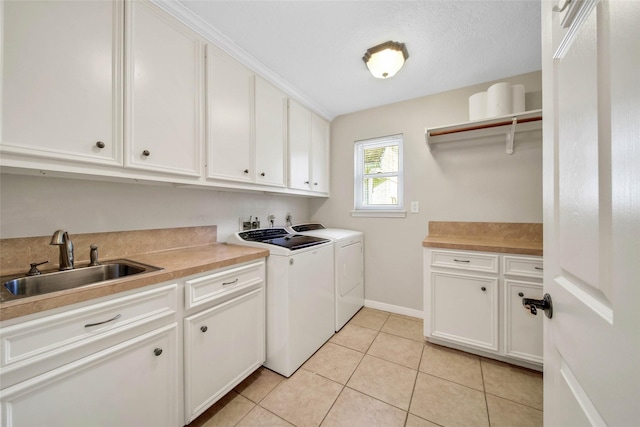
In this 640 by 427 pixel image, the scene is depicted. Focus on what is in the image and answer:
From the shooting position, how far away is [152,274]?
1.07 meters

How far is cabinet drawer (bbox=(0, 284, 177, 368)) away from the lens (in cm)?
75

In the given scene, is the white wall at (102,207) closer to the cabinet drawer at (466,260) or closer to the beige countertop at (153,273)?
the beige countertop at (153,273)

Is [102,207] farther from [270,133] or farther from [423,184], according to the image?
[423,184]

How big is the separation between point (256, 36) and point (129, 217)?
1498mm

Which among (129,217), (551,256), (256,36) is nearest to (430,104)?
(256,36)

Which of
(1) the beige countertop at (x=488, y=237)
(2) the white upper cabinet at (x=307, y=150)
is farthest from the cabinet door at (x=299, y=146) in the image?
→ (1) the beige countertop at (x=488, y=237)

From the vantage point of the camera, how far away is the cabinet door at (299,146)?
Result: 7.59 feet

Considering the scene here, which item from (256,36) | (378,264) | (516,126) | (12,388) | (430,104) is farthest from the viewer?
(378,264)

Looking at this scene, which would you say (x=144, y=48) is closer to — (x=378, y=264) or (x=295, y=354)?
(x=295, y=354)

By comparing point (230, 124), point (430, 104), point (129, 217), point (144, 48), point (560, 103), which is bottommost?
point (129, 217)

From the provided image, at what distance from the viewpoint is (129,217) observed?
151 centimetres

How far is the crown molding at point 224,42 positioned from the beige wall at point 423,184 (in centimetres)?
99

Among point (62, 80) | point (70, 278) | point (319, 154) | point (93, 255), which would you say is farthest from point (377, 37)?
point (70, 278)

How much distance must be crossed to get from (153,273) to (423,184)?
2420 millimetres
